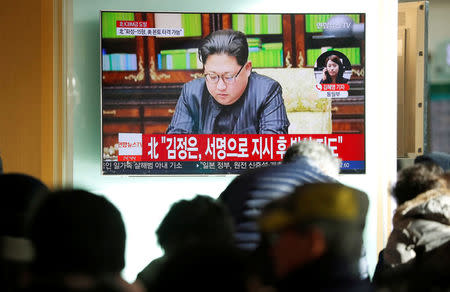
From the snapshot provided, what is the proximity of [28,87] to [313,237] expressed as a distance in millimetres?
3757

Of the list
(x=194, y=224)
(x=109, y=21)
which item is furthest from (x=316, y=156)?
(x=109, y=21)

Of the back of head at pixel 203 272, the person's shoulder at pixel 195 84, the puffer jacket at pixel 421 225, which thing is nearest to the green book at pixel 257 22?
the person's shoulder at pixel 195 84

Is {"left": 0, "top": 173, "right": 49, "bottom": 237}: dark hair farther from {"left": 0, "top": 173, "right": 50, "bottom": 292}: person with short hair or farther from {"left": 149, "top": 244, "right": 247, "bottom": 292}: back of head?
{"left": 149, "top": 244, "right": 247, "bottom": 292}: back of head

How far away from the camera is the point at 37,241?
1821mm

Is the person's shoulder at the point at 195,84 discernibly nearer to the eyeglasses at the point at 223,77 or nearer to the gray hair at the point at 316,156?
the eyeglasses at the point at 223,77

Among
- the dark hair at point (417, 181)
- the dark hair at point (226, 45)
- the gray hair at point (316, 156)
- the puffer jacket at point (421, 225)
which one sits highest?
the dark hair at point (226, 45)

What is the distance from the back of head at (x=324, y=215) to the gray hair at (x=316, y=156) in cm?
150

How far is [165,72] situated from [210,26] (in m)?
0.45

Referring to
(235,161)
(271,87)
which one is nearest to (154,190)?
(235,161)

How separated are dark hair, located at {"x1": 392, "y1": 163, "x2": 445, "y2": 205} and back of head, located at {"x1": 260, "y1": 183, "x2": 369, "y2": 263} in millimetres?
1865

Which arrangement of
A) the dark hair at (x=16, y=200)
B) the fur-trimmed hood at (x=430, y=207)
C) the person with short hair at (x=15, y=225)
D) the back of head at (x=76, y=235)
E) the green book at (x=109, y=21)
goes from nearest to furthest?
1. the back of head at (x=76, y=235)
2. the person with short hair at (x=15, y=225)
3. the dark hair at (x=16, y=200)
4. the fur-trimmed hood at (x=430, y=207)
5. the green book at (x=109, y=21)

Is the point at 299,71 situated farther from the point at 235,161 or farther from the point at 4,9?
the point at 4,9

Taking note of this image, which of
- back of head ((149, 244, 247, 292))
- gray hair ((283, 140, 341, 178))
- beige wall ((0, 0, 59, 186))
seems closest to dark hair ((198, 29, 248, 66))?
beige wall ((0, 0, 59, 186))

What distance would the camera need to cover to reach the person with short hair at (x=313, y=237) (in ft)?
5.49
